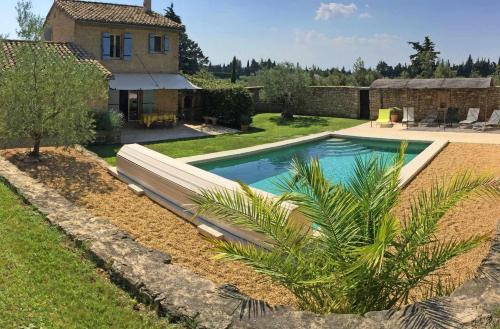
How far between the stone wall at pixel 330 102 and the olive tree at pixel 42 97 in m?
27.4

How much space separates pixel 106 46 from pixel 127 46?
166 centimetres

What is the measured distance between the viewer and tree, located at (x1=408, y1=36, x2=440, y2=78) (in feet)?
261

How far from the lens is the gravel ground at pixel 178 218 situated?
1009 cm

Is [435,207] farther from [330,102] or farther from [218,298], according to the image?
[330,102]

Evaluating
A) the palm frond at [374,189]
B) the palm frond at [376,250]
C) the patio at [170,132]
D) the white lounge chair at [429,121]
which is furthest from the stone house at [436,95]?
the palm frond at [376,250]

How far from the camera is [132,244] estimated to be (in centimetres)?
888

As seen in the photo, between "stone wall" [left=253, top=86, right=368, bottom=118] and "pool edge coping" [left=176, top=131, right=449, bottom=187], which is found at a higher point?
"stone wall" [left=253, top=86, right=368, bottom=118]

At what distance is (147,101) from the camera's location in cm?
3722

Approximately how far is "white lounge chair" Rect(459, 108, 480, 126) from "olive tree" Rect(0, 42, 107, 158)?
28471 mm

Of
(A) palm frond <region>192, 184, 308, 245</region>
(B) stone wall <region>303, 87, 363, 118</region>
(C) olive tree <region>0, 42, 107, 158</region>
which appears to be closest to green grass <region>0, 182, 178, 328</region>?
(A) palm frond <region>192, 184, 308, 245</region>

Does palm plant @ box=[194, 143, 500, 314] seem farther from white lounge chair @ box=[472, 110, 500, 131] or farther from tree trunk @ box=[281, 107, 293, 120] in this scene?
tree trunk @ box=[281, 107, 293, 120]

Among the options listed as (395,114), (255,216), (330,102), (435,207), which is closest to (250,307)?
(255,216)

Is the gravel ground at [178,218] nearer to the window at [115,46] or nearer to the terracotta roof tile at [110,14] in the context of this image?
the window at [115,46]

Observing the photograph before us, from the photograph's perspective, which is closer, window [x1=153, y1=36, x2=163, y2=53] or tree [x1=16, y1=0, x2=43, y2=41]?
tree [x1=16, y1=0, x2=43, y2=41]
